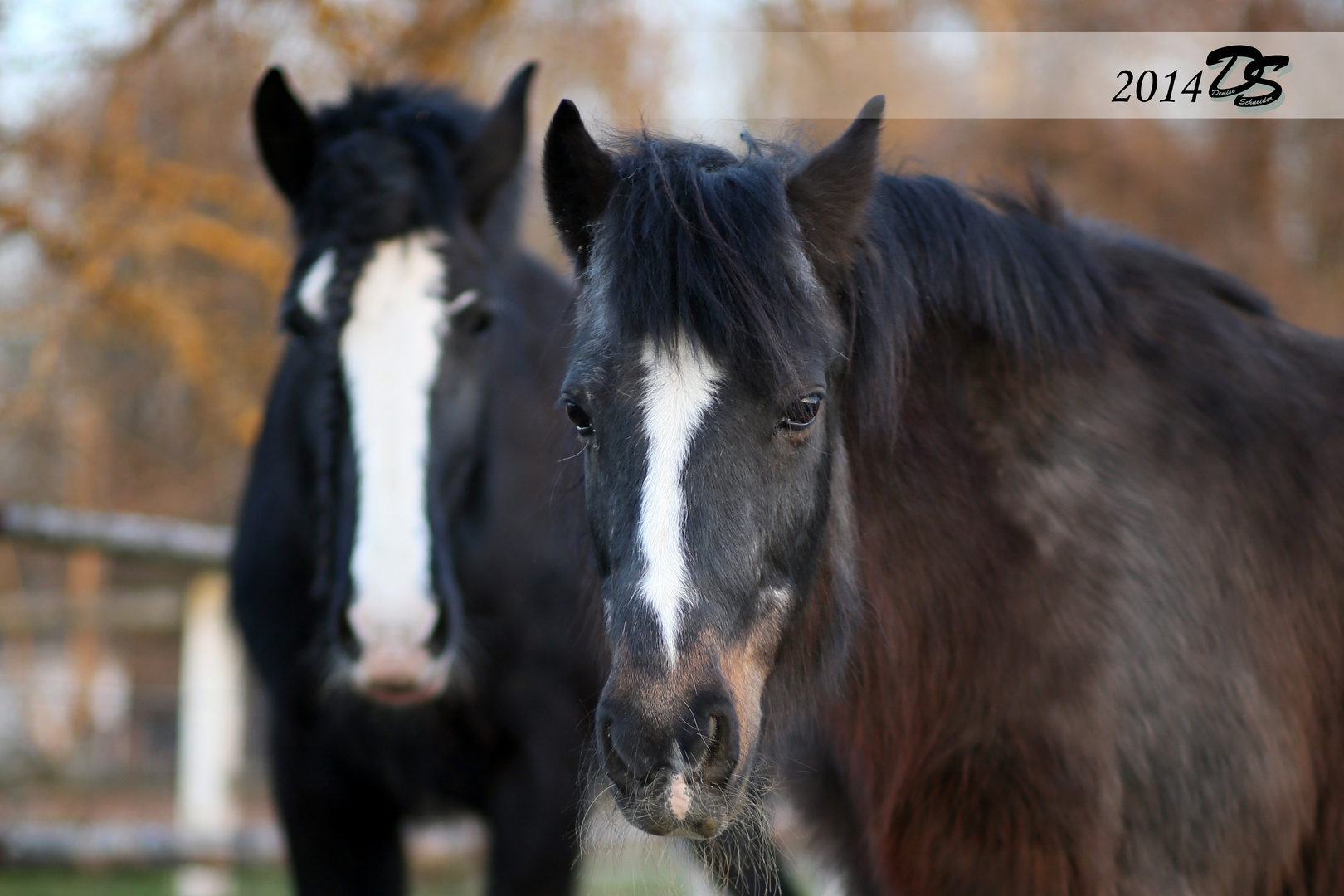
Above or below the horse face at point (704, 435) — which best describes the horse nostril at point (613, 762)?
below

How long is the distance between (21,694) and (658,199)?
9084 millimetres

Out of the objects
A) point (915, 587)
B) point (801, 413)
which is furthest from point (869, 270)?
point (915, 587)

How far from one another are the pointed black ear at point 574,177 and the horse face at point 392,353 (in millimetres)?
1106

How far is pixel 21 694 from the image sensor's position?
30.5 ft

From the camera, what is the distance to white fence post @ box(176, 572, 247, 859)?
6707 mm

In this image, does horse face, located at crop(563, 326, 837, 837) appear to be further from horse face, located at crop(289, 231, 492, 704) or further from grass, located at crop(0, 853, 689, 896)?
grass, located at crop(0, 853, 689, 896)

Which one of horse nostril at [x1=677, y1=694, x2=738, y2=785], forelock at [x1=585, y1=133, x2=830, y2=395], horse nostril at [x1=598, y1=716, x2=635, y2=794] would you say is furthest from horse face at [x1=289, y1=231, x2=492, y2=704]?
horse nostril at [x1=677, y1=694, x2=738, y2=785]

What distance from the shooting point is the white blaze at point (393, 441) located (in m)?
3.24

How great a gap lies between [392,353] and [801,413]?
5.63ft

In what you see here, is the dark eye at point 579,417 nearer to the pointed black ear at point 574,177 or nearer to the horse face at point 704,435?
the horse face at point 704,435

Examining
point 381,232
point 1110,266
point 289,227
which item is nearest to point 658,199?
point 1110,266

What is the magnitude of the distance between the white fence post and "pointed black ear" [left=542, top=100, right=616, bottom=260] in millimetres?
4690

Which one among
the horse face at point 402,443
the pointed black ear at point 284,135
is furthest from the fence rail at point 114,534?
the horse face at point 402,443

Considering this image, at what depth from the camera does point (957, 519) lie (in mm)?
2633
